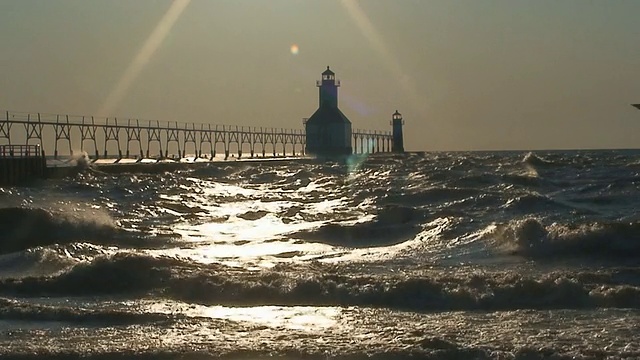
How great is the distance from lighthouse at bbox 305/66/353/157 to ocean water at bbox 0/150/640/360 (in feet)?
180

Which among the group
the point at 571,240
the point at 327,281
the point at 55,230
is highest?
the point at 571,240

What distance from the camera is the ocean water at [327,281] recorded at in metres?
8.29

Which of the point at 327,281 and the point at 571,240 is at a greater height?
the point at 571,240

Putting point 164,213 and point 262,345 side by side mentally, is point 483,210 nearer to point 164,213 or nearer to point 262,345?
point 164,213

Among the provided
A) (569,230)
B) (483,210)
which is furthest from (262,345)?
(483,210)

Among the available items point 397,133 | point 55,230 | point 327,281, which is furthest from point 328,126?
point 327,281

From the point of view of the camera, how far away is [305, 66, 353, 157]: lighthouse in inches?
3152

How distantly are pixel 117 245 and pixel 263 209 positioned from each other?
28.6 ft

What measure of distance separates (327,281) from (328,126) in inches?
2717

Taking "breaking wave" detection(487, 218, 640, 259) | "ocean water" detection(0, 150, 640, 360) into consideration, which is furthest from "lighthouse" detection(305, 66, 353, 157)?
"breaking wave" detection(487, 218, 640, 259)

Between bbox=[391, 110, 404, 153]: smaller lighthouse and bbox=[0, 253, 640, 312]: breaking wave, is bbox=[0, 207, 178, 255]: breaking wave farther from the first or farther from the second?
bbox=[391, 110, 404, 153]: smaller lighthouse

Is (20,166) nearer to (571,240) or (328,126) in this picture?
(571,240)

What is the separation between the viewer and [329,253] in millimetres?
15844

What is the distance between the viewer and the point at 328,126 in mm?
80125
